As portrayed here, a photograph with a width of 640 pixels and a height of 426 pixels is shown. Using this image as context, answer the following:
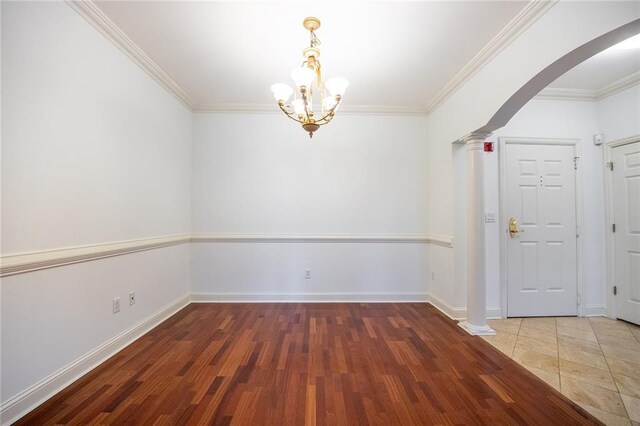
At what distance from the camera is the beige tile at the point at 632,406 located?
60.2 inches

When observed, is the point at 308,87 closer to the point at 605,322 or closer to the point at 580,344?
the point at 580,344

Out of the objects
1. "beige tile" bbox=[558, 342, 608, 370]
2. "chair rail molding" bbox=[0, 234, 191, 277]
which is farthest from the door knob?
"chair rail molding" bbox=[0, 234, 191, 277]

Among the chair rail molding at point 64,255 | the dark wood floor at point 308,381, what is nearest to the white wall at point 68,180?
the chair rail molding at point 64,255

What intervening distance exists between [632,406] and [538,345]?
0.75 meters

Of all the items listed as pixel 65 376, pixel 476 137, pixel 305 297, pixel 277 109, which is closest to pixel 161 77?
pixel 277 109

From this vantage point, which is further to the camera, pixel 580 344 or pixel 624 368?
pixel 580 344

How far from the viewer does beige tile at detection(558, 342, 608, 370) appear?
2066mm

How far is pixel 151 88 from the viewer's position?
2.67m

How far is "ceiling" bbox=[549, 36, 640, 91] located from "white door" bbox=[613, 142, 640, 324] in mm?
805

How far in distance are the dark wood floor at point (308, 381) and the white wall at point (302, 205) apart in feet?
2.72

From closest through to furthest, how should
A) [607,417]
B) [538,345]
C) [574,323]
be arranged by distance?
1. [607,417]
2. [538,345]
3. [574,323]

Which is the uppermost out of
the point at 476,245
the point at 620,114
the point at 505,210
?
the point at 620,114

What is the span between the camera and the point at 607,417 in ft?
4.95

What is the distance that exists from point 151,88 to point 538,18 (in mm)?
3573
